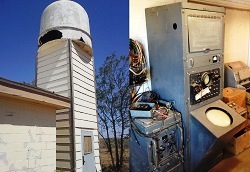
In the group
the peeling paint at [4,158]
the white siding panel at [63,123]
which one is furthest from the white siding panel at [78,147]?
the peeling paint at [4,158]

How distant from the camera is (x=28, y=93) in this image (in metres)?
2.32

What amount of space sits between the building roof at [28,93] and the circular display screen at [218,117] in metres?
2.12

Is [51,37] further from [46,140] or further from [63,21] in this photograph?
[46,140]

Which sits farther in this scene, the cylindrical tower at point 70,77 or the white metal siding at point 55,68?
the white metal siding at point 55,68

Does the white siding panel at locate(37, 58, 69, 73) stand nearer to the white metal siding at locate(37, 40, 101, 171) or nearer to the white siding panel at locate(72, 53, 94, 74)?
the white metal siding at locate(37, 40, 101, 171)

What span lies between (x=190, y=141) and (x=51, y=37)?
274 centimetres

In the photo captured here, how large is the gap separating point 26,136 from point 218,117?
270 cm

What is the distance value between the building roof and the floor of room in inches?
110

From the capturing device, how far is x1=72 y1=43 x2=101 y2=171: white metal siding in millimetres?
3418

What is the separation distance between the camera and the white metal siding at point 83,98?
11.2 feet

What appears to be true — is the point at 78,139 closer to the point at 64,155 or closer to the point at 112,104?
the point at 64,155

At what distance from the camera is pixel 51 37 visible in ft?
12.0

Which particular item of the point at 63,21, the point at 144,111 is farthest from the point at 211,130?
the point at 63,21

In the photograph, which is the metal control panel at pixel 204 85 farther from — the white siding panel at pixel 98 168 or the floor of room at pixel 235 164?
the white siding panel at pixel 98 168
